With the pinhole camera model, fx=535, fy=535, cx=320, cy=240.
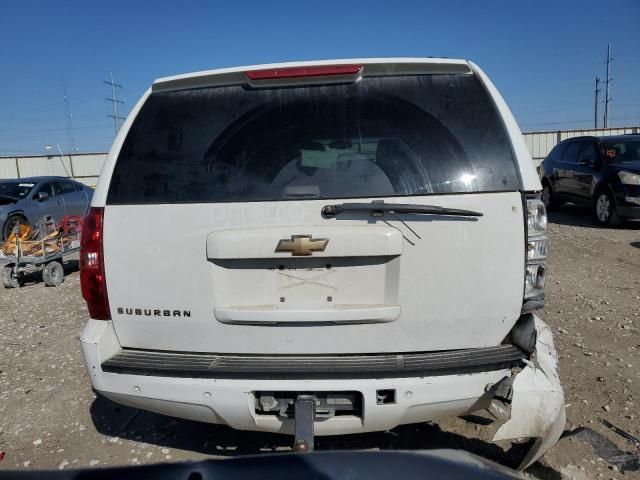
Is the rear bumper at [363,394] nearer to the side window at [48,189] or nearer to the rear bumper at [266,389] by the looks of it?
the rear bumper at [266,389]

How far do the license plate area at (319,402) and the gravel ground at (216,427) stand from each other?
879 millimetres

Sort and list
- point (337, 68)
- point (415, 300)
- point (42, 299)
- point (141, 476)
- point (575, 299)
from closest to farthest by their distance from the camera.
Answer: point (141, 476), point (415, 300), point (337, 68), point (575, 299), point (42, 299)

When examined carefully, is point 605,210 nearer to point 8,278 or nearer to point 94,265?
point 94,265

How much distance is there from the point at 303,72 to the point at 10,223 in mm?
10515

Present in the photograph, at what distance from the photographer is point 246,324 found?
7.77ft

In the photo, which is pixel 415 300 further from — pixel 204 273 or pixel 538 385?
pixel 204 273

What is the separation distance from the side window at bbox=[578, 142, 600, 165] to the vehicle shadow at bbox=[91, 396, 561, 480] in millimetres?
9379

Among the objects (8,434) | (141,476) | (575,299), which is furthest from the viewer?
(575,299)

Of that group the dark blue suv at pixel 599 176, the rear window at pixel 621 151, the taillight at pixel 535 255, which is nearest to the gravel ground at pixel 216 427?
the taillight at pixel 535 255

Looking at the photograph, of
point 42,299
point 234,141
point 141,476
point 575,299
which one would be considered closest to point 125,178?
point 234,141

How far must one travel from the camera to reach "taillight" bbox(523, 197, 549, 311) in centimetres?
236

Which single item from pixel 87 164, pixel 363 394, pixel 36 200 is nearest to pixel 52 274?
pixel 36 200

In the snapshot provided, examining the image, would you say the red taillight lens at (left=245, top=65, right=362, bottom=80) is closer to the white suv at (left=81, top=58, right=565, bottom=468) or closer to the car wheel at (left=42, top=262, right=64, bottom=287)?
the white suv at (left=81, top=58, right=565, bottom=468)

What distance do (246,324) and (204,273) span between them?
11.5 inches
